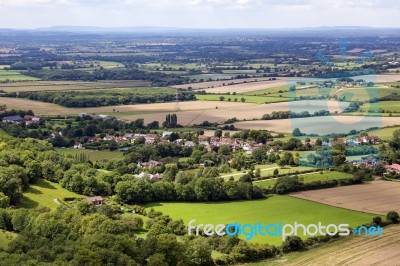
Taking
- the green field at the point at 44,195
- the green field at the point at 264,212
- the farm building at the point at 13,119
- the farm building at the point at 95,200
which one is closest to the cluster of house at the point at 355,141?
the green field at the point at 264,212

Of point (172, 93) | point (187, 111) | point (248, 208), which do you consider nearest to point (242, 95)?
point (172, 93)

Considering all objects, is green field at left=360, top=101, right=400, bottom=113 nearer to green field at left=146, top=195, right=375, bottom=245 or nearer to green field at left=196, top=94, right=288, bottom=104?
green field at left=196, top=94, right=288, bottom=104

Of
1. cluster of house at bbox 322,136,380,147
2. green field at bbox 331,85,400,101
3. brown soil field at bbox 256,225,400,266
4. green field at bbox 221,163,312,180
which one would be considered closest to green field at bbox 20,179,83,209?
green field at bbox 221,163,312,180

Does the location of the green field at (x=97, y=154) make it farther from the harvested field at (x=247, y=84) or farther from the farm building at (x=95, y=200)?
the harvested field at (x=247, y=84)

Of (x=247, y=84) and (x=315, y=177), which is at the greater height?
(x=315, y=177)

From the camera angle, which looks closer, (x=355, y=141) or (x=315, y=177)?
(x=315, y=177)

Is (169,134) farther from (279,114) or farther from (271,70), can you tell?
(271,70)

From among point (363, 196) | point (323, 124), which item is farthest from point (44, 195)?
point (323, 124)

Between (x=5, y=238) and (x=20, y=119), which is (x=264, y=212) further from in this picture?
(x=20, y=119)
